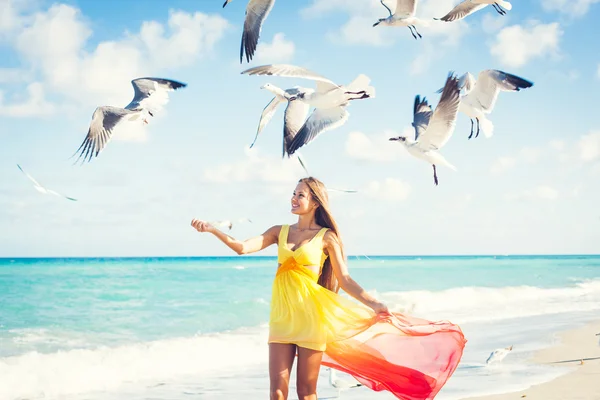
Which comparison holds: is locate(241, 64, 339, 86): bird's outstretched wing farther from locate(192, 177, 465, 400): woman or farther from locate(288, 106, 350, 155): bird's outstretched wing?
locate(192, 177, 465, 400): woman

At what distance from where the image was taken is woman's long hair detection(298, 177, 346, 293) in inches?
153

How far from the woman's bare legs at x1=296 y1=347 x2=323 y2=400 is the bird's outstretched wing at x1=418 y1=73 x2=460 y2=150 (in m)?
2.91

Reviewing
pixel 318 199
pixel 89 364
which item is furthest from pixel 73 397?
pixel 318 199

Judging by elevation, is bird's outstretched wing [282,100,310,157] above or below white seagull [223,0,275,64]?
below

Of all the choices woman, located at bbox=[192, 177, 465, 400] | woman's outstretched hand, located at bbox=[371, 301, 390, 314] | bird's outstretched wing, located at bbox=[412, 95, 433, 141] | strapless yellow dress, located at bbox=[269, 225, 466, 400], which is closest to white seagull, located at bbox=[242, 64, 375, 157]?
bird's outstretched wing, located at bbox=[412, 95, 433, 141]

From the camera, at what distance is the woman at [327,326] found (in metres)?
3.62

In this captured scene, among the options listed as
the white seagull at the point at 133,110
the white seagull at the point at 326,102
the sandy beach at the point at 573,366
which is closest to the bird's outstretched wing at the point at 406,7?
the white seagull at the point at 326,102

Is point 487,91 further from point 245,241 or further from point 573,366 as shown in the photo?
point 245,241

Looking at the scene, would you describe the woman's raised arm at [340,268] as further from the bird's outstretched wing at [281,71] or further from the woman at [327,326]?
the bird's outstretched wing at [281,71]

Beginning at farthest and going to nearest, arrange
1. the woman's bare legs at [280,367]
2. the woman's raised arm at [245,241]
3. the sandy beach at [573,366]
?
1. the sandy beach at [573,366]
2. the woman's raised arm at [245,241]
3. the woman's bare legs at [280,367]

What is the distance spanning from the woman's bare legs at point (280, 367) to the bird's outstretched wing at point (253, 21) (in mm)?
3833

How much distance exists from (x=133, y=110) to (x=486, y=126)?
379 centimetres

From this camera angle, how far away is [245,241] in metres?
3.81

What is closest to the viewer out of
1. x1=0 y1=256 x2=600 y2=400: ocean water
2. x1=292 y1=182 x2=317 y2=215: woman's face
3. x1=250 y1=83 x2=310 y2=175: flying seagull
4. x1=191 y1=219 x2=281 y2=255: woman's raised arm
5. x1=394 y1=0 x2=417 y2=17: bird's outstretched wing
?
x1=191 y1=219 x2=281 y2=255: woman's raised arm
